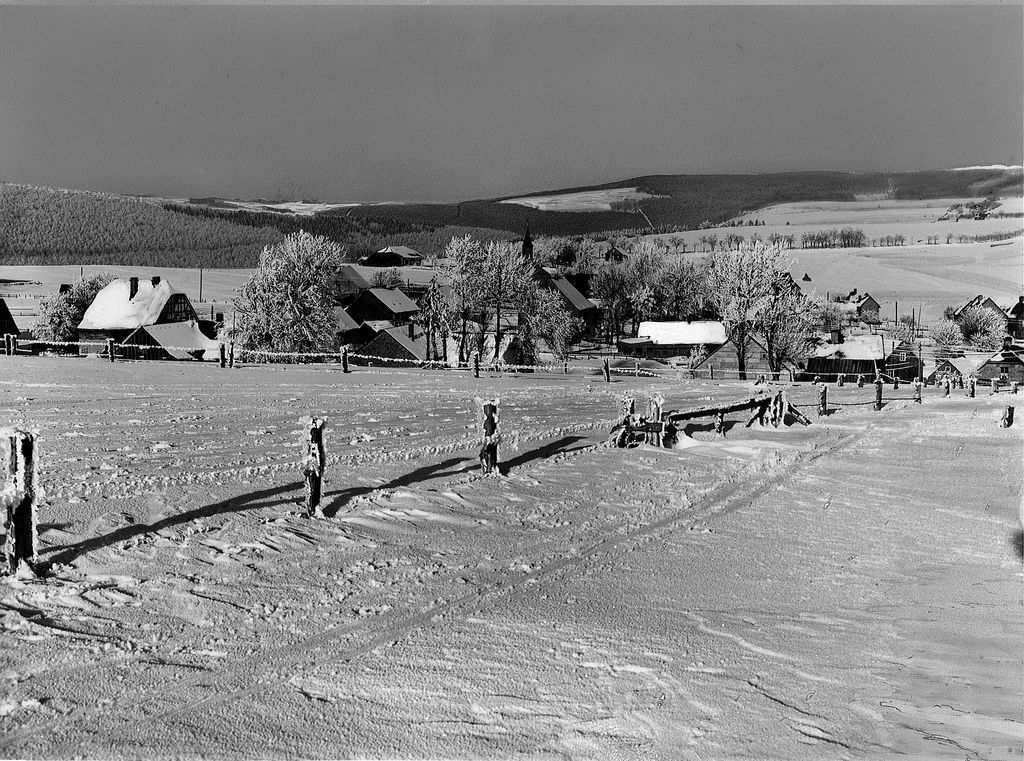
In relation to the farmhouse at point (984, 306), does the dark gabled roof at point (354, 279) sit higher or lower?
higher

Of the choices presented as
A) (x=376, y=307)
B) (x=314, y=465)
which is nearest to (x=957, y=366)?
(x=376, y=307)

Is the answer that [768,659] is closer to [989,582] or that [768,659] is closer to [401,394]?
[989,582]

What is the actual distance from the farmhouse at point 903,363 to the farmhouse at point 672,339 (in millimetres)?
14735

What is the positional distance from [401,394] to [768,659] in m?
20.0

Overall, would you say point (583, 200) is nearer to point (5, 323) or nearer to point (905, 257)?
point (905, 257)

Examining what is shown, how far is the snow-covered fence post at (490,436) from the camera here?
13008 mm

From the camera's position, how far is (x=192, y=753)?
5.25 meters

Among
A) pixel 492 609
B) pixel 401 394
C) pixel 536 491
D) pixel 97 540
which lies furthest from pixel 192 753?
pixel 401 394

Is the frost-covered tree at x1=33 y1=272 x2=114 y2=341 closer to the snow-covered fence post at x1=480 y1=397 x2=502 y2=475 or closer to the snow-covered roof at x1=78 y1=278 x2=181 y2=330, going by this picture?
the snow-covered roof at x1=78 y1=278 x2=181 y2=330

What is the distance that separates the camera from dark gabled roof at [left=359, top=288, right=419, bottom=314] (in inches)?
3383

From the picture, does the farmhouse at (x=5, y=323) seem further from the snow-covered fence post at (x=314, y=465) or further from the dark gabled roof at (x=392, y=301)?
the snow-covered fence post at (x=314, y=465)

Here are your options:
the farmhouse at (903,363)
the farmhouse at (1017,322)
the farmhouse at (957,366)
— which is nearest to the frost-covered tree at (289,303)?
the farmhouse at (903,363)

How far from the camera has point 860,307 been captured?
11369 centimetres

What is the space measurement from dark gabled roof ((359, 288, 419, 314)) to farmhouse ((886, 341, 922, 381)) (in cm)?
4260
